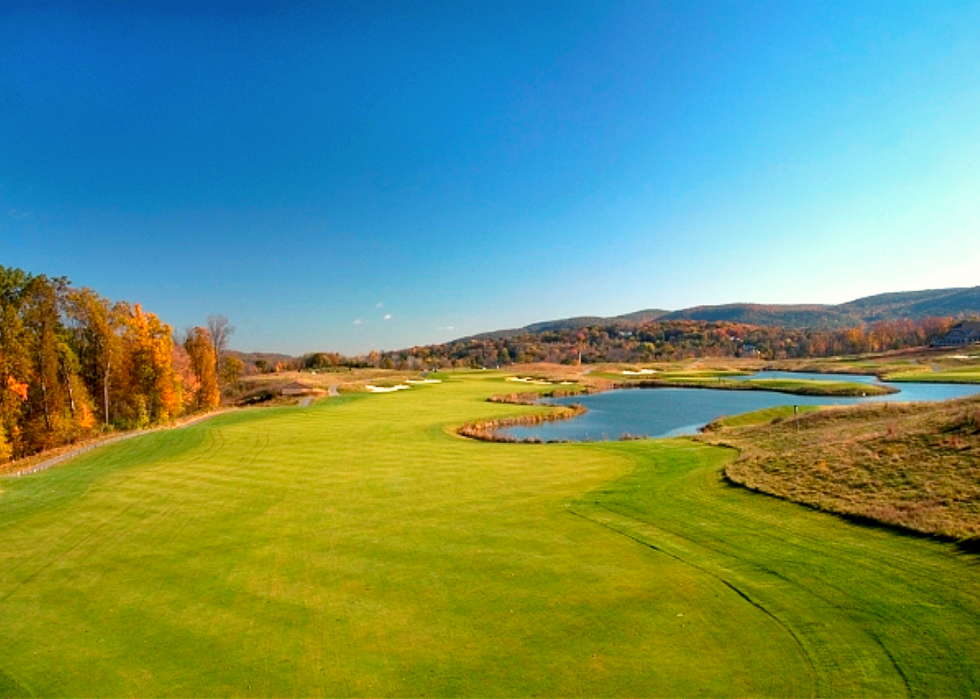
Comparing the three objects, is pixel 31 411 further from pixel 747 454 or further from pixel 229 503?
pixel 747 454

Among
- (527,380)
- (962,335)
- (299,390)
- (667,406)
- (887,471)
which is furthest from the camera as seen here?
(962,335)

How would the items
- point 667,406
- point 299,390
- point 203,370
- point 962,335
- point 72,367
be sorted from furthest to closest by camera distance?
point 962,335, point 299,390, point 203,370, point 667,406, point 72,367

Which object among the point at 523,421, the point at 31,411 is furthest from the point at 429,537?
the point at 31,411

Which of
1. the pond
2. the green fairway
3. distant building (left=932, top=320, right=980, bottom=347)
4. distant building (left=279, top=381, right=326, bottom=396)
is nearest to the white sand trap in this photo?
distant building (left=279, top=381, right=326, bottom=396)

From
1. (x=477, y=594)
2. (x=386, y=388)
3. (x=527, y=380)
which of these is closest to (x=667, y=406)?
(x=527, y=380)

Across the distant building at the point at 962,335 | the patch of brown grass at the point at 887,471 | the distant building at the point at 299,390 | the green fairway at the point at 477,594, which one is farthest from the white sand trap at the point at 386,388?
the distant building at the point at 962,335

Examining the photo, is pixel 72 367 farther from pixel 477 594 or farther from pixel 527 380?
pixel 527 380
